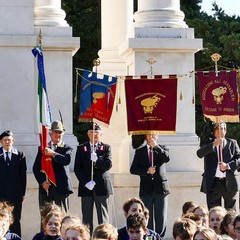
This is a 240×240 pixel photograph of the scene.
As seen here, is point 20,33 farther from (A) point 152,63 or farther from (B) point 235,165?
(B) point 235,165

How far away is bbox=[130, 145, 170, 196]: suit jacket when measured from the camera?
21.6 meters

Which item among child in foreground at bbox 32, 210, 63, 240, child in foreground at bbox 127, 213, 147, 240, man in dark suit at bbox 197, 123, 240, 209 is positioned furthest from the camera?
man in dark suit at bbox 197, 123, 240, 209

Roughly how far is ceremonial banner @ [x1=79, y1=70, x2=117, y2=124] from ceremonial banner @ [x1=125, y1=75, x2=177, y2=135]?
1.10 ft

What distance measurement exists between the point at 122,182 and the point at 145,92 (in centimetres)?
162

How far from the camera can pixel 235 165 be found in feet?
71.8

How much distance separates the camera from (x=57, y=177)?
21312mm

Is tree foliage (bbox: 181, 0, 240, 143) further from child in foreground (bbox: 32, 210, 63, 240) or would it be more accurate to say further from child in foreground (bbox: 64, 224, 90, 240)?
child in foreground (bbox: 64, 224, 90, 240)

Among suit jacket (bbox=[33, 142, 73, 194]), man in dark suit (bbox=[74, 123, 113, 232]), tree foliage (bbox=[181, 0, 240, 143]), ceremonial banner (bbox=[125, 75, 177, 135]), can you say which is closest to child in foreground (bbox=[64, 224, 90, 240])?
suit jacket (bbox=[33, 142, 73, 194])

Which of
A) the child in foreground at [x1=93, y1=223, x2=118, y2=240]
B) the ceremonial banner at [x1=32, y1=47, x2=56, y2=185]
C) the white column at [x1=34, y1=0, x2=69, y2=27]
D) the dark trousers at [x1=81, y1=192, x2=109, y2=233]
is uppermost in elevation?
the white column at [x1=34, y1=0, x2=69, y2=27]

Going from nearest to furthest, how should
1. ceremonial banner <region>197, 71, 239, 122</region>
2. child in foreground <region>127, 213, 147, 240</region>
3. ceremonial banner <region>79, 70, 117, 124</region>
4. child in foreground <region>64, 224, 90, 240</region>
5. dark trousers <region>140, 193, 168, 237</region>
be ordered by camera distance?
child in foreground <region>64, 224, 90, 240</region> < child in foreground <region>127, 213, 147, 240</region> < dark trousers <region>140, 193, 168, 237</region> < ceremonial banner <region>79, 70, 117, 124</region> < ceremonial banner <region>197, 71, 239, 122</region>

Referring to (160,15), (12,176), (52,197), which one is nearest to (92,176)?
(52,197)

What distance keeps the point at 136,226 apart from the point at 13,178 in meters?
6.09

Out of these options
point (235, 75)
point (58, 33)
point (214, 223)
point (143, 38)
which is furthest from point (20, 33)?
point (214, 223)

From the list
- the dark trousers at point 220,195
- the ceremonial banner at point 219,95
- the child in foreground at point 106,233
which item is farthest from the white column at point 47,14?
the child in foreground at point 106,233
